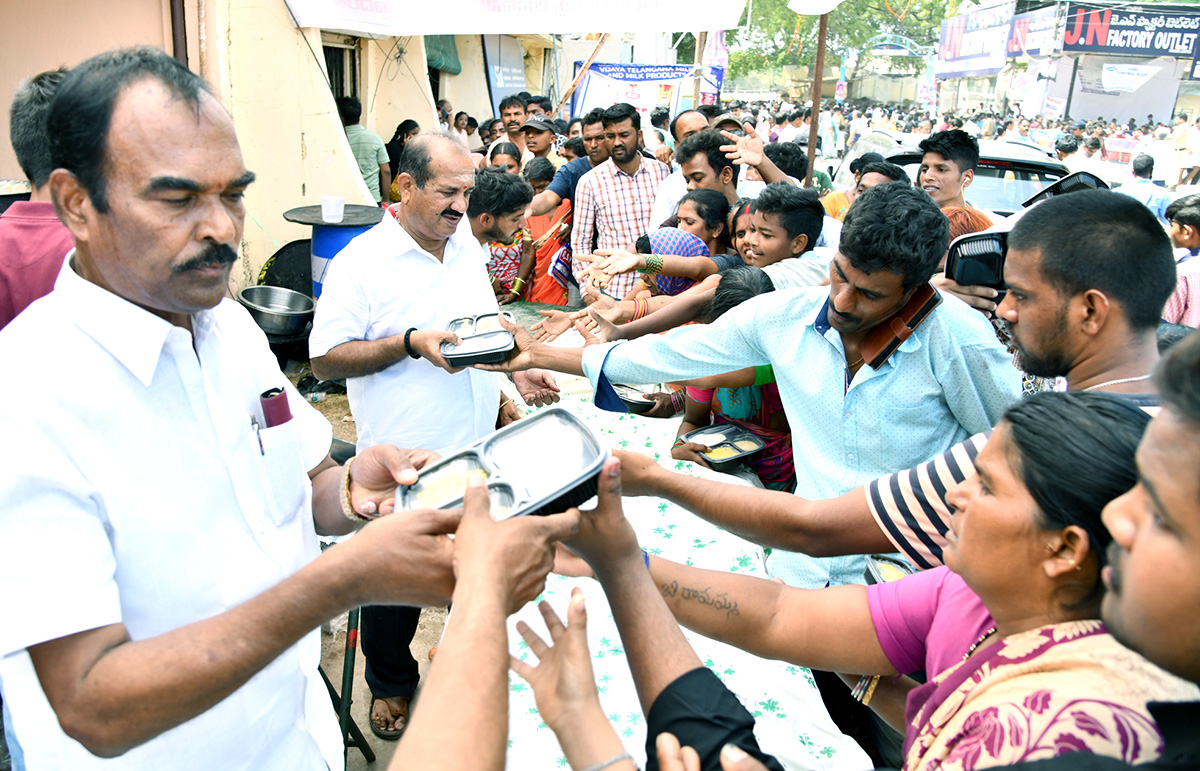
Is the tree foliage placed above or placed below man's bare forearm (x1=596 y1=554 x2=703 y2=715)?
above

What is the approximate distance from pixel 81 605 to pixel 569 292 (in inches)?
184

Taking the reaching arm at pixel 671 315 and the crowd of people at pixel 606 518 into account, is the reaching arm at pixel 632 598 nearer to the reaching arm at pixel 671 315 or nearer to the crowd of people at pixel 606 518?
the crowd of people at pixel 606 518

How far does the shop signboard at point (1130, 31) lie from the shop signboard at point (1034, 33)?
62 centimetres

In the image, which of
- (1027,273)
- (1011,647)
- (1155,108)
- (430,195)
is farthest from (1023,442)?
(1155,108)

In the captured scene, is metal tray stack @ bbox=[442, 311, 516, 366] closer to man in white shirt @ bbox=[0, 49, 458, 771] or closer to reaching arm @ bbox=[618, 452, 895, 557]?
reaching arm @ bbox=[618, 452, 895, 557]

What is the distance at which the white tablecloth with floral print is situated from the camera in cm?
205

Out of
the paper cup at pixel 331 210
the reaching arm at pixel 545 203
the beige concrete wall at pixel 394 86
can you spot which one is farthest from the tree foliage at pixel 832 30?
the paper cup at pixel 331 210

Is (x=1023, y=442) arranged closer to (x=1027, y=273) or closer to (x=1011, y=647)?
(x=1011, y=647)

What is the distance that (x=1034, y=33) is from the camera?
84.7 feet

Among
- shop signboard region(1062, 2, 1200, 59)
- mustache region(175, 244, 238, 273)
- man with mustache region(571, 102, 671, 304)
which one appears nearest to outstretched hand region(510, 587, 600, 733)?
mustache region(175, 244, 238, 273)

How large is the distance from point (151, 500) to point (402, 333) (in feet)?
5.41

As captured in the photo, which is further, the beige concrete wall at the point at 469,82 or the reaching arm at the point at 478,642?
Result: the beige concrete wall at the point at 469,82

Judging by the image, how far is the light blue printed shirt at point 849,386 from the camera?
2.23 metres

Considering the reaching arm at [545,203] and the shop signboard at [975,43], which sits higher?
the shop signboard at [975,43]
